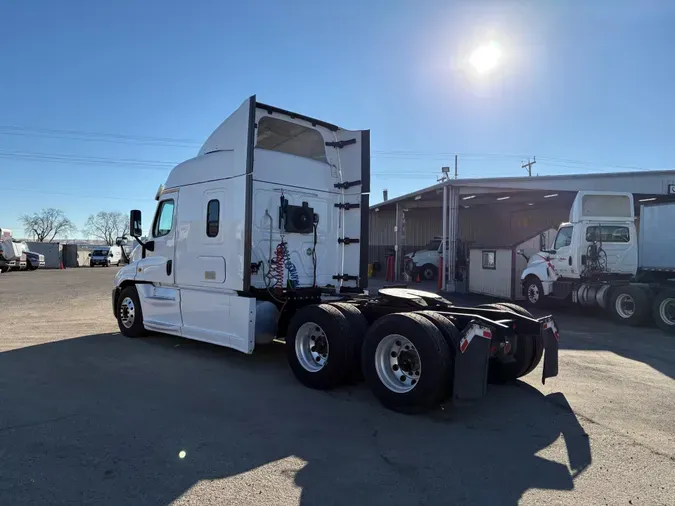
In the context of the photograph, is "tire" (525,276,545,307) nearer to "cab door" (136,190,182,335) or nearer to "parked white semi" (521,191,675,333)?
"parked white semi" (521,191,675,333)

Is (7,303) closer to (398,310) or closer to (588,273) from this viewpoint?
(398,310)

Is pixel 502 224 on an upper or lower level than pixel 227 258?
upper

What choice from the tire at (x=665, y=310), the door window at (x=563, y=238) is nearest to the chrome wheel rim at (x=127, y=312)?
the tire at (x=665, y=310)

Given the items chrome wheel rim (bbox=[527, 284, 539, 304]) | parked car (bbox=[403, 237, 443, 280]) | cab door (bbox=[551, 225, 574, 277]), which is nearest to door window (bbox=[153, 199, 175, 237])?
cab door (bbox=[551, 225, 574, 277])

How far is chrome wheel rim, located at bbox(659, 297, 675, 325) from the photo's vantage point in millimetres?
10156

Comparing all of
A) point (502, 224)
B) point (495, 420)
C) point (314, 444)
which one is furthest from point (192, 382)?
point (502, 224)

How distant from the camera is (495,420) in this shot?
4.62m

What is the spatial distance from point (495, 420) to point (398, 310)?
5.09 ft

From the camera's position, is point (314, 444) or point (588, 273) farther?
point (588, 273)

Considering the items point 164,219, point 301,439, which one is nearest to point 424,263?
point 164,219

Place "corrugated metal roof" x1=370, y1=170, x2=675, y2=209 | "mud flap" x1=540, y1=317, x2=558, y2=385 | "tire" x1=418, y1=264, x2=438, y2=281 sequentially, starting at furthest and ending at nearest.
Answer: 1. "tire" x1=418, y1=264, x2=438, y2=281
2. "corrugated metal roof" x1=370, y1=170, x2=675, y2=209
3. "mud flap" x1=540, y1=317, x2=558, y2=385

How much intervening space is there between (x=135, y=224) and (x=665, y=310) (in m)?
11.1

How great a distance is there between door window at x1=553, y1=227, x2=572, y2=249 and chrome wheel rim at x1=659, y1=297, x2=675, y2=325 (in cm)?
313

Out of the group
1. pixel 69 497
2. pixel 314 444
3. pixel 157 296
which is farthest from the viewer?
pixel 157 296
